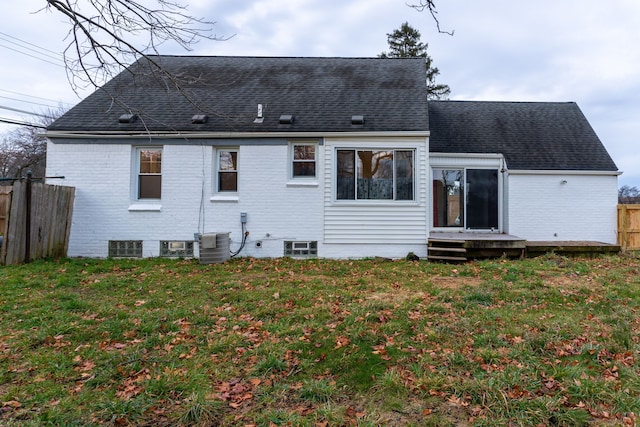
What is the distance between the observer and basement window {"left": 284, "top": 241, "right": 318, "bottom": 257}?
9.48m

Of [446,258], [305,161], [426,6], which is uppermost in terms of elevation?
[426,6]

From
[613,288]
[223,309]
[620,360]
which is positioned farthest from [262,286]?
[613,288]

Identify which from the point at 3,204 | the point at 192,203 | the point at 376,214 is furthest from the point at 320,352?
the point at 3,204

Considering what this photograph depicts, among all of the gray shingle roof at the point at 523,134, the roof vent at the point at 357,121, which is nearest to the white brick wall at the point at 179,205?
the roof vent at the point at 357,121

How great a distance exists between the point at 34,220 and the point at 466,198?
39.7 feet

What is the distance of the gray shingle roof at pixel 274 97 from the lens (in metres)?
9.52

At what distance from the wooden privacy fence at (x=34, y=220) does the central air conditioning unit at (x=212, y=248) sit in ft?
12.6

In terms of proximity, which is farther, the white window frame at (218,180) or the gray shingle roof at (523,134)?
the gray shingle roof at (523,134)

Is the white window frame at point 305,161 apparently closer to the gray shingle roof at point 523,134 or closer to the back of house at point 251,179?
the back of house at point 251,179

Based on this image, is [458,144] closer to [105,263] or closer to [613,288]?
[613,288]

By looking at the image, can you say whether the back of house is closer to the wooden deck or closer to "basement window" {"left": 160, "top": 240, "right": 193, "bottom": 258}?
"basement window" {"left": 160, "top": 240, "right": 193, "bottom": 258}

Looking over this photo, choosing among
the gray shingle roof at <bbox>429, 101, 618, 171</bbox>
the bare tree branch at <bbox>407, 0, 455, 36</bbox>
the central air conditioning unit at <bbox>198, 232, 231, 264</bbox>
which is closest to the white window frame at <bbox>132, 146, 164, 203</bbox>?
the central air conditioning unit at <bbox>198, 232, 231, 264</bbox>

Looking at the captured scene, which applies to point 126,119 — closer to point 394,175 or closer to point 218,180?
point 218,180

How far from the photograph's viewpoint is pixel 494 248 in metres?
9.07
